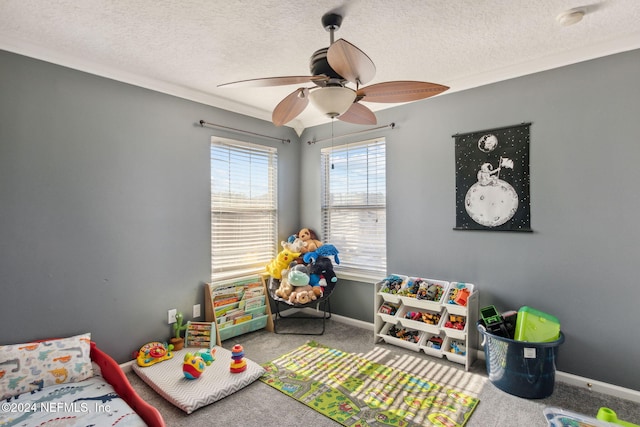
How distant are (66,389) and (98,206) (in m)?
1.28

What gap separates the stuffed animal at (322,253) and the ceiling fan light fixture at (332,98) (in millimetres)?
2062

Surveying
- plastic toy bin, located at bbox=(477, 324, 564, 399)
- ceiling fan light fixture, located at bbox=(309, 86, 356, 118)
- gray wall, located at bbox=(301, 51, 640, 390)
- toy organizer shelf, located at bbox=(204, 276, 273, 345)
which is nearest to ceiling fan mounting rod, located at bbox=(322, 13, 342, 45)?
ceiling fan light fixture, located at bbox=(309, 86, 356, 118)

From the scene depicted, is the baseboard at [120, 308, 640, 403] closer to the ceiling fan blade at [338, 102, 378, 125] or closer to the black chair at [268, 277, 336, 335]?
the black chair at [268, 277, 336, 335]

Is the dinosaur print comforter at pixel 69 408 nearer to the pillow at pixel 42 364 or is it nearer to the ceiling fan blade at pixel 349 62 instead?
the pillow at pixel 42 364

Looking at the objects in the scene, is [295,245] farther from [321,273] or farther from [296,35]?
[296,35]

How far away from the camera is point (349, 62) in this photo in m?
1.53

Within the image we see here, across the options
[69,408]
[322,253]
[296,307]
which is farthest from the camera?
[322,253]

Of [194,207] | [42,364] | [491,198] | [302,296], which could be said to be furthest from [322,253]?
[42,364]

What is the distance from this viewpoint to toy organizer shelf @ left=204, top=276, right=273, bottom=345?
3.15 metres

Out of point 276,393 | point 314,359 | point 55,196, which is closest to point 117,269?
point 55,196

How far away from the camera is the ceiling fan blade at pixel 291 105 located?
73.6 inches

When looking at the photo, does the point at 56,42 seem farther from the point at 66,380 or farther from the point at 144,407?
the point at 144,407

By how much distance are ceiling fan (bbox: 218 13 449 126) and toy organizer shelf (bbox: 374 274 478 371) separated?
1.76 metres

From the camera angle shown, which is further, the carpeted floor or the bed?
the carpeted floor
